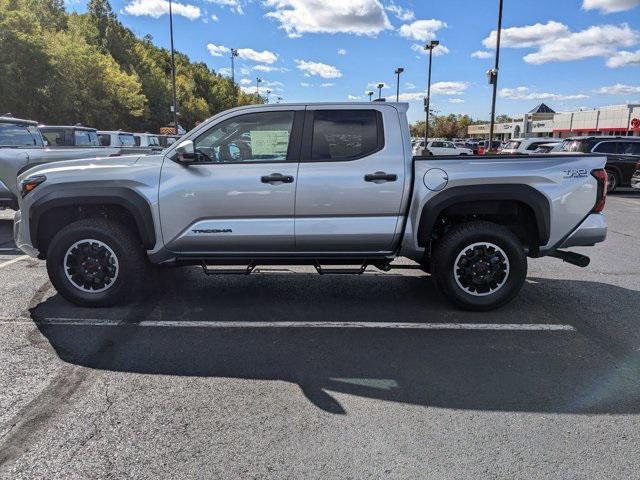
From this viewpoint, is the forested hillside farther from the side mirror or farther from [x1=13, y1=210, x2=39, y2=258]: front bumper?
the side mirror

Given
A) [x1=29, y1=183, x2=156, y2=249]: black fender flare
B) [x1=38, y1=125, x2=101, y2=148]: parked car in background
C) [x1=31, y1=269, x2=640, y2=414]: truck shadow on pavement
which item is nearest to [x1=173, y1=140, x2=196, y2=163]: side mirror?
[x1=29, y1=183, x2=156, y2=249]: black fender flare

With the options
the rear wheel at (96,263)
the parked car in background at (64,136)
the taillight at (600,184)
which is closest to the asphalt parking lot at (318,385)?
the rear wheel at (96,263)

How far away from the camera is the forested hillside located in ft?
91.7

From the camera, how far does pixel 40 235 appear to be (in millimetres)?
5156

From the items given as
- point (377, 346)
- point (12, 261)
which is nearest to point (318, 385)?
point (377, 346)

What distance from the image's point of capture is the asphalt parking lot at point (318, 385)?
279cm

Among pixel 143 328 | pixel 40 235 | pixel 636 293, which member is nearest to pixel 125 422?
pixel 143 328

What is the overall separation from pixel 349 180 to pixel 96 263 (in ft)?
8.63

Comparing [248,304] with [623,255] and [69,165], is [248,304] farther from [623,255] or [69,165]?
[623,255]

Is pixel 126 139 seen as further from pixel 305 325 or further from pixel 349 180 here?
pixel 305 325

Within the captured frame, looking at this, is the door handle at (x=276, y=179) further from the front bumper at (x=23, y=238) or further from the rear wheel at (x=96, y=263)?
the front bumper at (x=23, y=238)

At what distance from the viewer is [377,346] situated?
430 cm

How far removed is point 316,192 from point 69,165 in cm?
249

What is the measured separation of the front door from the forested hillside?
89.8ft
